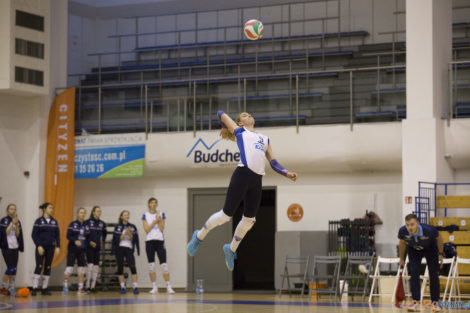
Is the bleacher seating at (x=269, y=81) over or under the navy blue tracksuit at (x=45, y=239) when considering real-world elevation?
over

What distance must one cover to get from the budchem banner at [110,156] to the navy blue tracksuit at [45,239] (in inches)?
103

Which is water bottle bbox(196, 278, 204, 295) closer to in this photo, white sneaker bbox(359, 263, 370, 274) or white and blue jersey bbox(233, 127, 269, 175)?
white sneaker bbox(359, 263, 370, 274)

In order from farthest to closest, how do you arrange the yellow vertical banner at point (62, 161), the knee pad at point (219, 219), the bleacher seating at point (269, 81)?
the yellow vertical banner at point (62, 161)
the bleacher seating at point (269, 81)
the knee pad at point (219, 219)

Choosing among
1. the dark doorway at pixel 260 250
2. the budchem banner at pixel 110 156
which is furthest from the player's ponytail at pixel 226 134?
the dark doorway at pixel 260 250

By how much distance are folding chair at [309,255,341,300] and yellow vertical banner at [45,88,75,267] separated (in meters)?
6.74

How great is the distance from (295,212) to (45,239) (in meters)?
6.03

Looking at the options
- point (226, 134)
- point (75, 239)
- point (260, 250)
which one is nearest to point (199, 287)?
point (75, 239)

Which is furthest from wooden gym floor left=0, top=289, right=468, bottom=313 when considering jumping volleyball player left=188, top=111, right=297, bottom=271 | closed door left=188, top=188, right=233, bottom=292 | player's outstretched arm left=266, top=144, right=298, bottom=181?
player's outstretched arm left=266, top=144, right=298, bottom=181

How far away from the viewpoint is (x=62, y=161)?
65.5 ft

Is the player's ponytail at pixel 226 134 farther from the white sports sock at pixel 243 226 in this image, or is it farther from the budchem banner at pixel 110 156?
Result: the budchem banner at pixel 110 156

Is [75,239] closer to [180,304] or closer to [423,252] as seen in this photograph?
[180,304]

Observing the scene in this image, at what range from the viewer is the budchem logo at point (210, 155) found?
18578 mm

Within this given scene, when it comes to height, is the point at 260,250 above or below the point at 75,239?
below

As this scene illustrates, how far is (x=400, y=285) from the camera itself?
12.4 m
